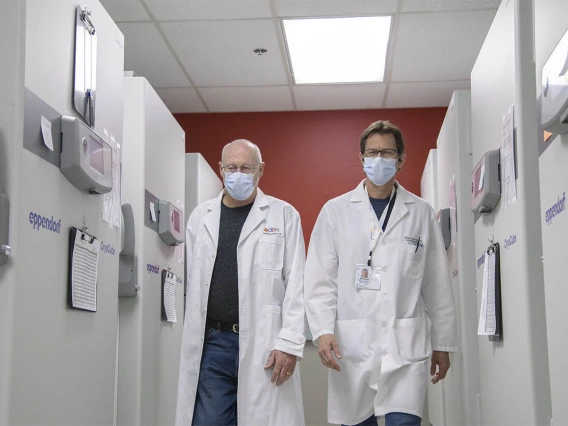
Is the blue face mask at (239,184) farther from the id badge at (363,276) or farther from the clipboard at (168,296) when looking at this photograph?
the clipboard at (168,296)

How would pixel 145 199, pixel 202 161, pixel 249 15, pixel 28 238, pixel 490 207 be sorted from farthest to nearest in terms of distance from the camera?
pixel 202 161 → pixel 249 15 → pixel 145 199 → pixel 490 207 → pixel 28 238

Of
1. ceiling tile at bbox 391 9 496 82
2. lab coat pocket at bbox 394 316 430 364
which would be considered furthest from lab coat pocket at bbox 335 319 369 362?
ceiling tile at bbox 391 9 496 82

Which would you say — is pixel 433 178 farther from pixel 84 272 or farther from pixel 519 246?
pixel 84 272

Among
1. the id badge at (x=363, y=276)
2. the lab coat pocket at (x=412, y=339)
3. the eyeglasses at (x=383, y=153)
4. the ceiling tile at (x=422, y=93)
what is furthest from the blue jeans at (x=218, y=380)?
the ceiling tile at (x=422, y=93)

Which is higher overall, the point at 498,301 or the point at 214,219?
the point at 214,219

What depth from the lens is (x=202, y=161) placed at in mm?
5152

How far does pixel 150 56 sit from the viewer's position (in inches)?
201

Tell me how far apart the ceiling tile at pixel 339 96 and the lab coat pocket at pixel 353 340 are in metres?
3.30

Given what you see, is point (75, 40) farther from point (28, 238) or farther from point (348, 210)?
point (348, 210)

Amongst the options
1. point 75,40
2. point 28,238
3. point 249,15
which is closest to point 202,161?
point 249,15

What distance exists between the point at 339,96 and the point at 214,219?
125 inches

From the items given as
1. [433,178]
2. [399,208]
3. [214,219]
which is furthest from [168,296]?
[433,178]

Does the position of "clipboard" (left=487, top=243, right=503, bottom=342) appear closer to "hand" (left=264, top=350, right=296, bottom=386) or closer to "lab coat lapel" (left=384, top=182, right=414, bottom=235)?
"lab coat lapel" (left=384, top=182, right=414, bottom=235)

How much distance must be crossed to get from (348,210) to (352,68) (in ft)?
8.90
